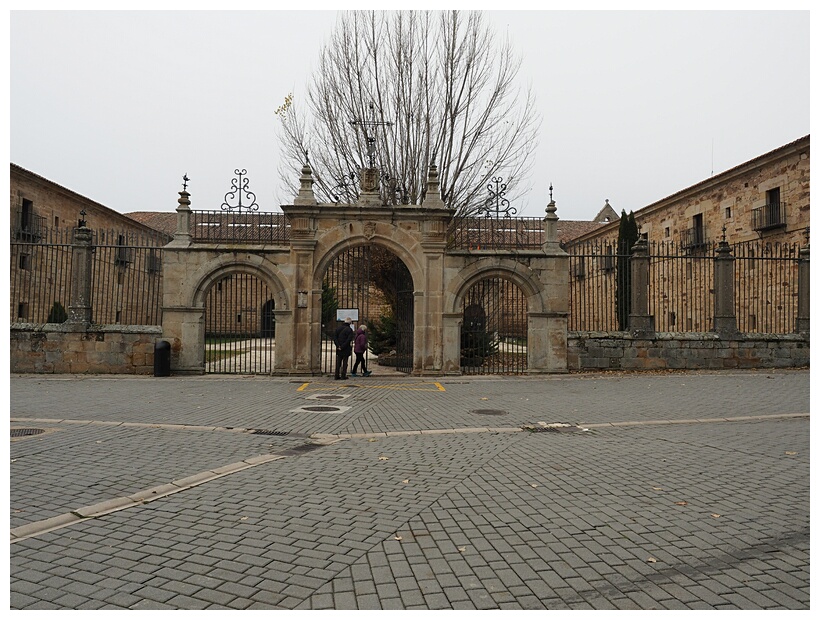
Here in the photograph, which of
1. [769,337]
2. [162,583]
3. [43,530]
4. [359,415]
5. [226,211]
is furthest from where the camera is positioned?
[769,337]

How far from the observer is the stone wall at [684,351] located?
642 inches

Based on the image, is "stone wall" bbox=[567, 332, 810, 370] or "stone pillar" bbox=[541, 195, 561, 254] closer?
"stone pillar" bbox=[541, 195, 561, 254]

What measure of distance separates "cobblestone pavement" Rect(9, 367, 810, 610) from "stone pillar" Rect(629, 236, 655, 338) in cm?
734

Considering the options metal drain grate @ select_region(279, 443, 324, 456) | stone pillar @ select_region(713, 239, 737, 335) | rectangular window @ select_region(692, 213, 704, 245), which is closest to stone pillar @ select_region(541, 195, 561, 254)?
stone pillar @ select_region(713, 239, 737, 335)

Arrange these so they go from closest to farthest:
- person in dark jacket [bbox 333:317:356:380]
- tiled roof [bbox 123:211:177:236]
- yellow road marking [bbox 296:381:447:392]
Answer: yellow road marking [bbox 296:381:447:392], person in dark jacket [bbox 333:317:356:380], tiled roof [bbox 123:211:177:236]

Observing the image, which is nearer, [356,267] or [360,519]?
[360,519]

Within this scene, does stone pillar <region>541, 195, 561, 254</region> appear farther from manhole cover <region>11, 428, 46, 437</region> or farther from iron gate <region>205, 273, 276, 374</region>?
manhole cover <region>11, 428, 46, 437</region>

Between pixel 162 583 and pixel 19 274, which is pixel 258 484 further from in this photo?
pixel 19 274

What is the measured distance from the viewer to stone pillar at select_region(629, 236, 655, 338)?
1648 centimetres

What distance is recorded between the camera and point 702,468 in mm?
5938

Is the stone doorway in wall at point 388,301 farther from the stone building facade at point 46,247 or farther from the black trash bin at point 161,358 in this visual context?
the stone building facade at point 46,247

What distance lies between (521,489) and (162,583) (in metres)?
3.12

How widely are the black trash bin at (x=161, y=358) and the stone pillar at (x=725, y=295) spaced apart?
1579cm

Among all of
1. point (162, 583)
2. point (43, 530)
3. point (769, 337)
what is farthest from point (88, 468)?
point (769, 337)
